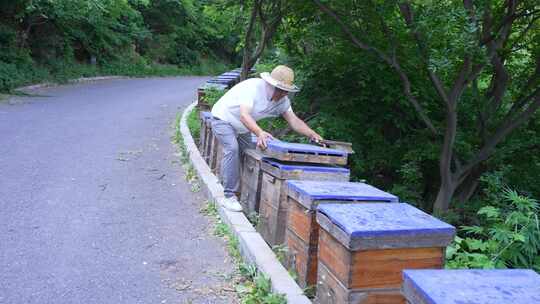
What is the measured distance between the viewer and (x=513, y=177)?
1102cm

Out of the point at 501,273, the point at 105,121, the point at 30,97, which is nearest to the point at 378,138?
the point at 105,121

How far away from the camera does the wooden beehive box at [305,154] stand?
5281 mm

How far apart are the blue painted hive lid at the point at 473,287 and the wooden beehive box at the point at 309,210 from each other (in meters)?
1.36

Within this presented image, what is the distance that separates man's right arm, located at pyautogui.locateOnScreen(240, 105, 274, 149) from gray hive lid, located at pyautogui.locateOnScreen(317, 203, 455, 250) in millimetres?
1890

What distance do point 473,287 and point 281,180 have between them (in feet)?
8.84

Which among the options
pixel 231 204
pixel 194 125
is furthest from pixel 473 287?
pixel 194 125

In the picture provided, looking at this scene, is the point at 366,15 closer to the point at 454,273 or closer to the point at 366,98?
the point at 366,98

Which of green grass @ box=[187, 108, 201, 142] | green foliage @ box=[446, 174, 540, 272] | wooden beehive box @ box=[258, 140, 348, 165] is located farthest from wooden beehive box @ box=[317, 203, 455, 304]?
green grass @ box=[187, 108, 201, 142]

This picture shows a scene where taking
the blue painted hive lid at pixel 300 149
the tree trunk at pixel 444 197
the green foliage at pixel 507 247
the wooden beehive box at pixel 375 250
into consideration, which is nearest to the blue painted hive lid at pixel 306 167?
the blue painted hive lid at pixel 300 149

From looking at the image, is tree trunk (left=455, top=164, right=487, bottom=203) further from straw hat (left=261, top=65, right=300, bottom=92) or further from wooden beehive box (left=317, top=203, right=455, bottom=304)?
wooden beehive box (left=317, top=203, right=455, bottom=304)

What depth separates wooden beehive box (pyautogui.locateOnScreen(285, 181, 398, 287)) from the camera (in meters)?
4.16

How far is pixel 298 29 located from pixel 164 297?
32.9 ft

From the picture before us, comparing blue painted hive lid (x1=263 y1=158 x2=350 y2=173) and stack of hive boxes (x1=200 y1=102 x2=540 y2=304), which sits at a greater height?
blue painted hive lid (x1=263 y1=158 x2=350 y2=173)

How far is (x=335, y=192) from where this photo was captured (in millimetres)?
4270
